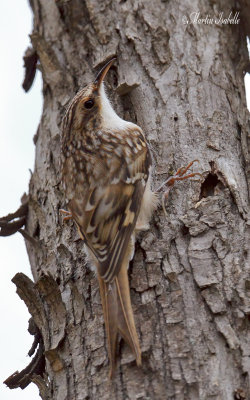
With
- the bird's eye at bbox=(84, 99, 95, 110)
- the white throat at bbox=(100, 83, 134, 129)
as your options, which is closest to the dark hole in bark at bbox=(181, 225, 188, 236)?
the white throat at bbox=(100, 83, 134, 129)

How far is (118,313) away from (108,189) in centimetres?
62

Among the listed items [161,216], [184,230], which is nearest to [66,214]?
[161,216]

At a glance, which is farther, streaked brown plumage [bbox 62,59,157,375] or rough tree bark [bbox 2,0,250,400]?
streaked brown plumage [bbox 62,59,157,375]

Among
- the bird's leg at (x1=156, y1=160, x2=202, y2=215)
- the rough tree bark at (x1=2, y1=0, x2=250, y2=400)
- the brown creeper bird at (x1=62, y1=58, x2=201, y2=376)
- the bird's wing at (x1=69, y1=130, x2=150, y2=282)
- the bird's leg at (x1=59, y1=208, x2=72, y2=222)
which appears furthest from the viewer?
the bird's leg at (x1=59, y1=208, x2=72, y2=222)

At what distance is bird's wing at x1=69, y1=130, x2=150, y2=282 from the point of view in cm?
221

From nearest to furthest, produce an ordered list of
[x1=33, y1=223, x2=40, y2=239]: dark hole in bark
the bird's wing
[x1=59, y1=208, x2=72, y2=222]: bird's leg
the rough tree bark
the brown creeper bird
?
the rough tree bark < the brown creeper bird < the bird's wing < [x1=59, y1=208, x2=72, y2=222]: bird's leg < [x1=33, y1=223, x2=40, y2=239]: dark hole in bark

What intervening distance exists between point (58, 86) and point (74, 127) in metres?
0.38

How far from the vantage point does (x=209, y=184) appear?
2484 mm

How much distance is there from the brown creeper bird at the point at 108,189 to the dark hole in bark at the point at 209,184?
110 mm

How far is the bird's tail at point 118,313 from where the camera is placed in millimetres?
1934

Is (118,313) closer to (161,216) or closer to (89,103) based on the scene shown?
(161,216)

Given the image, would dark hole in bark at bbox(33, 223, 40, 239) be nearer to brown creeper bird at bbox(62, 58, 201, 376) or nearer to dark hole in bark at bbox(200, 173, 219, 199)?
brown creeper bird at bbox(62, 58, 201, 376)

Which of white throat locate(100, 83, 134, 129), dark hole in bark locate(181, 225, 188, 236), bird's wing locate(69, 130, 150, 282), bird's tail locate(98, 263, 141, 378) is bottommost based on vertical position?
bird's tail locate(98, 263, 141, 378)

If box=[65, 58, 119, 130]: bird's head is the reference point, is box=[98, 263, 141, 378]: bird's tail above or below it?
below
